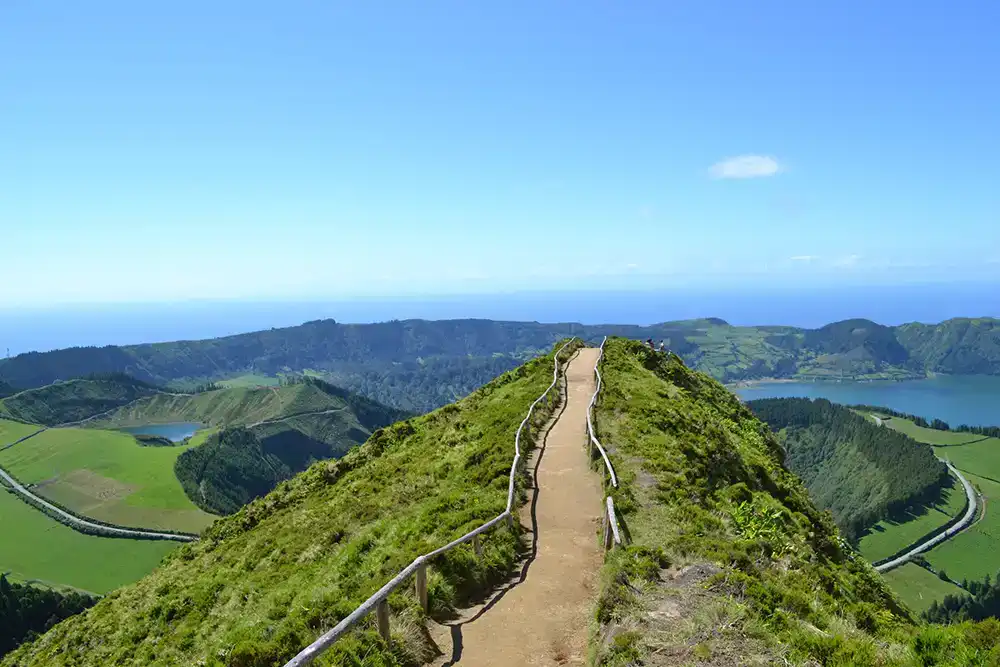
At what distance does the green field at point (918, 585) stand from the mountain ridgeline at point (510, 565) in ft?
497


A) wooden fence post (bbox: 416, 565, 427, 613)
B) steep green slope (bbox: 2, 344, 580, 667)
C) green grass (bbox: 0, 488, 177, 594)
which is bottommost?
green grass (bbox: 0, 488, 177, 594)

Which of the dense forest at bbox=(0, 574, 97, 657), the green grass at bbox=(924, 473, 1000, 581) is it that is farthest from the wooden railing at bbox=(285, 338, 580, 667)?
the green grass at bbox=(924, 473, 1000, 581)

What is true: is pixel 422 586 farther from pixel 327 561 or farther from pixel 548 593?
pixel 327 561

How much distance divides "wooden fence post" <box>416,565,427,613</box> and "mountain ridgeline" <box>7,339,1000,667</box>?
353 millimetres

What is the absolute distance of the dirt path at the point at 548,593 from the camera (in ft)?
38.0

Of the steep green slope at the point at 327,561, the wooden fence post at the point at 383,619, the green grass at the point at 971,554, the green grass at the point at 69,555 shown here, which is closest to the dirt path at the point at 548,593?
the steep green slope at the point at 327,561

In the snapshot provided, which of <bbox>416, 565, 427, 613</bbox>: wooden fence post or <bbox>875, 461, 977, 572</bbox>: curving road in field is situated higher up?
<bbox>416, 565, 427, 613</bbox>: wooden fence post

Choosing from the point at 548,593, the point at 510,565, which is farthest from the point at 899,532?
the point at 548,593

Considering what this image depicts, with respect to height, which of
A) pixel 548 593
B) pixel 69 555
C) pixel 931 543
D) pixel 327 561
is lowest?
pixel 931 543

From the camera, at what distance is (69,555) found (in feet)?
507

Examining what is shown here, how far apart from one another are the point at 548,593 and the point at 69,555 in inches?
7607

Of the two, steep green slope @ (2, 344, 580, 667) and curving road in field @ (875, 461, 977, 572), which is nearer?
steep green slope @ (2, 344, 580, 667)

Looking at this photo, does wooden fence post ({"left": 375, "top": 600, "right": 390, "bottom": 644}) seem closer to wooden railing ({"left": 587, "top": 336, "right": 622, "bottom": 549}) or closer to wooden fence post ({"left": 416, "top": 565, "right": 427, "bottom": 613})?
Result: wooden fence post ({"left": 416, "top": 565, "right": 427, "bottom": 613})

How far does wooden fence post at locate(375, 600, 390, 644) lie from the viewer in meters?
10.6
